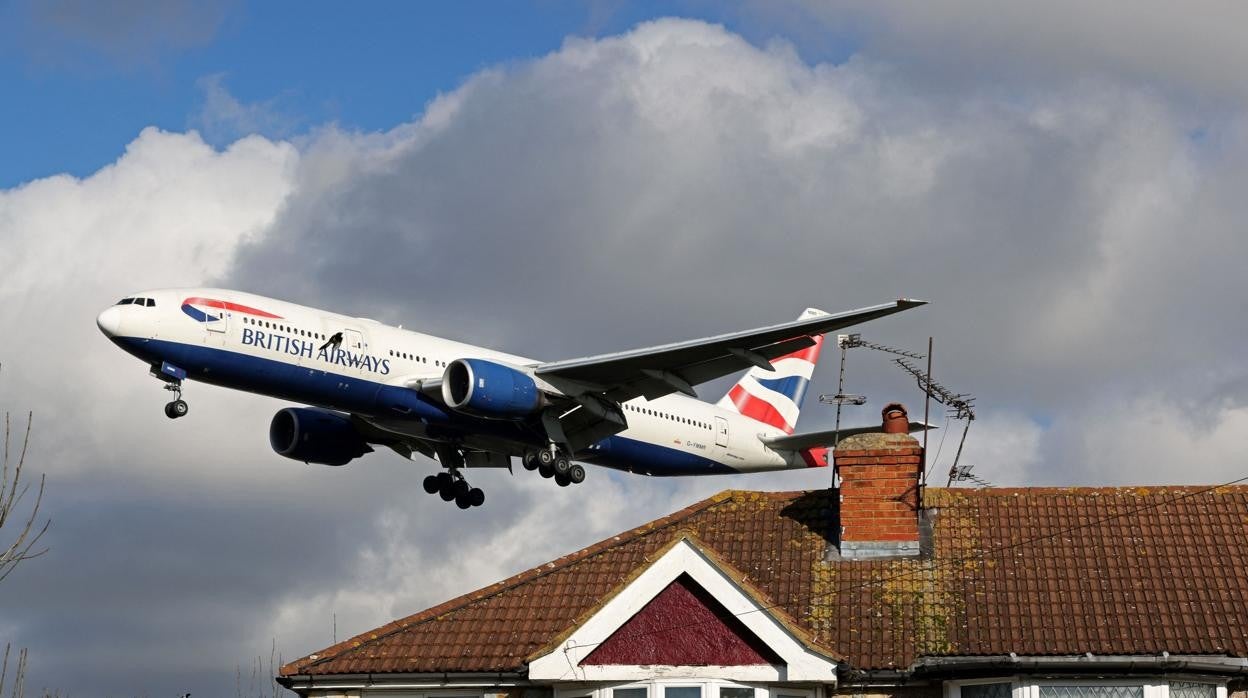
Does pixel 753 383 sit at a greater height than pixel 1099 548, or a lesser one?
greater

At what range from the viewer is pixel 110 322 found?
3809 centimetres

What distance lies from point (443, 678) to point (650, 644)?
3.10m

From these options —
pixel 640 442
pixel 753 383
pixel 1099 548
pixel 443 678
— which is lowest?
pixel 443 678

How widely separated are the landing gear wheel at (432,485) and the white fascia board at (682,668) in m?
29.9

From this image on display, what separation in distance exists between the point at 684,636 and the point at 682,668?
17.3 inches

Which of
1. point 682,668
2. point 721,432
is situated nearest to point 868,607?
point 682,668

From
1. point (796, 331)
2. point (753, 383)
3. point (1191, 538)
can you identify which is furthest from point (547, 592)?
point (753, 383)

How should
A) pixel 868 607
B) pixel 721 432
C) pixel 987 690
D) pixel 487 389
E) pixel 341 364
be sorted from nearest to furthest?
1. pixel 987 690
2. pixel 868 607
3. pixel 341 364
4. pixel 487 389
5. pixel 721 432

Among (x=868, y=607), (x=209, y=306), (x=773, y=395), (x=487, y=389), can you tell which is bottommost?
(x=868, y=607)

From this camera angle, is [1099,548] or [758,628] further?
[1099,548]

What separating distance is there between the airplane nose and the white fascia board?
21.1 meters

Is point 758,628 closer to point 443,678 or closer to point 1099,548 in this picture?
point 443,678

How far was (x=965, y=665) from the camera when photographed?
19875mm

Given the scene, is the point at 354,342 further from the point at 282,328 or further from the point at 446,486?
the point at 446,486
